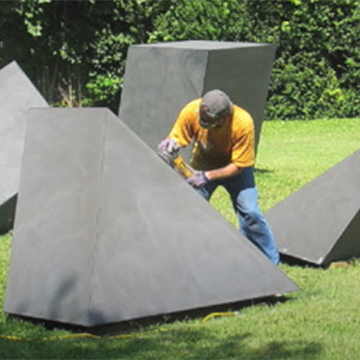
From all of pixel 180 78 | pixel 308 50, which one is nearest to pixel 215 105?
pixel 180 78

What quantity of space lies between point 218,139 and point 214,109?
0.47m

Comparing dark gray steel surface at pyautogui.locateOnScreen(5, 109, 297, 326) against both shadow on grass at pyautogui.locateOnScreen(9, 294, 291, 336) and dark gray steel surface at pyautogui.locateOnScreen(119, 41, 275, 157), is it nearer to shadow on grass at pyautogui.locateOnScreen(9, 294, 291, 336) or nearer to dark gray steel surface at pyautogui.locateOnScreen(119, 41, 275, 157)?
shadow on grass at pyautogui.locateOnScreen(9, 294, 291, 336)

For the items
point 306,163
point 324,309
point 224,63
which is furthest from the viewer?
point 306,163

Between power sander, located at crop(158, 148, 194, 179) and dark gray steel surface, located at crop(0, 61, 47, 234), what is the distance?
9.70 ft

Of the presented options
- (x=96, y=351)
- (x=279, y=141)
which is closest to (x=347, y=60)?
(x=279, y=141)

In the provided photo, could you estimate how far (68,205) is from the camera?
8.46 metres

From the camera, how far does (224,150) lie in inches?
383

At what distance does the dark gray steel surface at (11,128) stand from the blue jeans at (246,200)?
9.27 feet

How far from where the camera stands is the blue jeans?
9.86m

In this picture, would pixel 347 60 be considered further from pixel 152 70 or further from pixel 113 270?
pixel 113 270

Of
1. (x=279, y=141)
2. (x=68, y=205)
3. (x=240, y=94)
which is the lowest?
(x=279, y=141)

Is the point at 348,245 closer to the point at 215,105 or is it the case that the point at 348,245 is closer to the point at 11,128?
the point at 215,105

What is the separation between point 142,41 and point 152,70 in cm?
809

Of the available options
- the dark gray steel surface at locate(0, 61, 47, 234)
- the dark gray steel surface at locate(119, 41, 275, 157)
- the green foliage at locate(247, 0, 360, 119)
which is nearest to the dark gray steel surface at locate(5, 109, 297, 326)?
the dark gray steel surface at locate(0, 61, 47, 234)
